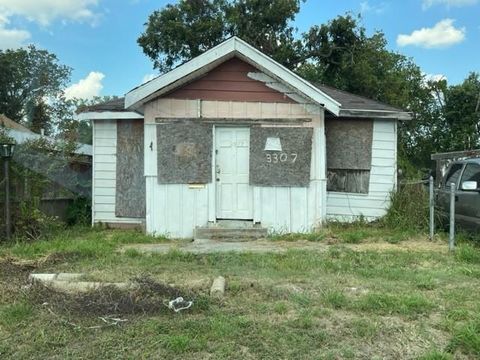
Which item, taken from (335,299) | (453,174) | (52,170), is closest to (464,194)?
(453,174)

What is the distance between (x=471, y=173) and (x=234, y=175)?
4.21 m

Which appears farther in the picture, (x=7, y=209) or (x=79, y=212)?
(x=79, y=212)

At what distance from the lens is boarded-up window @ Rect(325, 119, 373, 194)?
37.5 feet

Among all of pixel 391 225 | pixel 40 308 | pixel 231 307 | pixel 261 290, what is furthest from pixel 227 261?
pixel 391 225

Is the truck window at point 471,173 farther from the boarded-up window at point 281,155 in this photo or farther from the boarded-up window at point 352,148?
the boarded-up window at point 281,155

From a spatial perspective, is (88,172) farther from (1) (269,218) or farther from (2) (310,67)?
(2) (310,67)

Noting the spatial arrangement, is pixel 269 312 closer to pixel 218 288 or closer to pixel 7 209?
pixel 218 288

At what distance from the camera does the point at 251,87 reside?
10031mm

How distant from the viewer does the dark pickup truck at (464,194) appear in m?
8.30

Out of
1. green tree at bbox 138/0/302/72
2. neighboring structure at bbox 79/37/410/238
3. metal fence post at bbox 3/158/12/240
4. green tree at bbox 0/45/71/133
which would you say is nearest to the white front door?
neighboring structure at bbox 79/37/410/238

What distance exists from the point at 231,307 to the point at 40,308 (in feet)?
5.78

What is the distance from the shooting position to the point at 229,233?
9789mm

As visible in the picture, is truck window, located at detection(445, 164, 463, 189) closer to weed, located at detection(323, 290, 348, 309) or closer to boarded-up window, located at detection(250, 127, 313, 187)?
boarded-up window, located at detection(250, 127, 313, 187)

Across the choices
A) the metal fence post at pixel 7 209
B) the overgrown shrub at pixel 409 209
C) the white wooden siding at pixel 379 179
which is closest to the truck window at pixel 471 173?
the overgrown shrub at pixel 409 209
